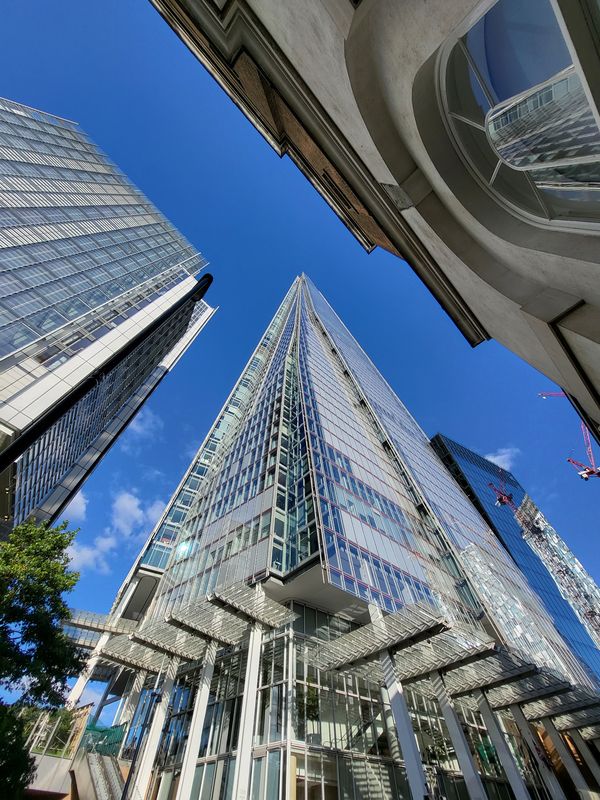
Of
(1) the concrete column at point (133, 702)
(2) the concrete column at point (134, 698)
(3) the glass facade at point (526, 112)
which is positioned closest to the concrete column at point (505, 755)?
(2) the concrete column at point (134, 698)

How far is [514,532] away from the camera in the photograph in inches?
3078

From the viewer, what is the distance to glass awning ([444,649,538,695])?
17.8m

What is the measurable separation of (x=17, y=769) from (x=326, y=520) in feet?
53.9

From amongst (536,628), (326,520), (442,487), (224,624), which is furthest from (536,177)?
(442,487)

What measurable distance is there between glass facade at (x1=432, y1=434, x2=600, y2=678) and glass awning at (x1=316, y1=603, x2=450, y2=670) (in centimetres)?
5513

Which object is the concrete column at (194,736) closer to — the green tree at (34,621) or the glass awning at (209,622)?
the glass awning at (209,622)

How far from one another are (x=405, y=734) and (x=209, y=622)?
1025 cm

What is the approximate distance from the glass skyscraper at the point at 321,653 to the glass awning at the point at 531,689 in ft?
0.37

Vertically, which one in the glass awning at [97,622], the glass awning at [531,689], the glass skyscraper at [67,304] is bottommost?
the glass awning at [531,689]

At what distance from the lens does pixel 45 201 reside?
4319 cm

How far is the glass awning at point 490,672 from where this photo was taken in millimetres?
17797

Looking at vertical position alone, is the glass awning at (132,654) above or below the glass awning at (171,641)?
above

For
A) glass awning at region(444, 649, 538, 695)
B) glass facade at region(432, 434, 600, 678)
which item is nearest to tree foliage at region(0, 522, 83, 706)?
glass awning at region(444, 649, 538, 695)

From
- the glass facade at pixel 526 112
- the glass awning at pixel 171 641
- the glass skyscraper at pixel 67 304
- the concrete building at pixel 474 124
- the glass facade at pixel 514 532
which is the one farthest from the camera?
the glass facade at pixel 514 532
